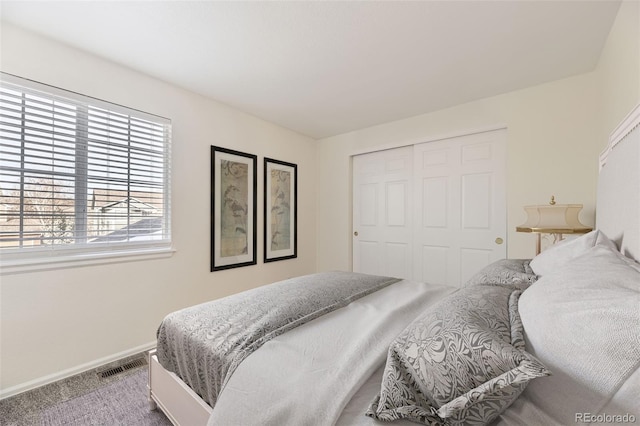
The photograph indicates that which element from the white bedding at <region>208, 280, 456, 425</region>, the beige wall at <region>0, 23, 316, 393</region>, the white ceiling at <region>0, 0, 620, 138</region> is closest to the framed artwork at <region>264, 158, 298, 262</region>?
the beige wall at <region>0, 23, 316, 393</region>

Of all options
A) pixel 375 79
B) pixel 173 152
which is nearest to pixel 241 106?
pixel 173 152

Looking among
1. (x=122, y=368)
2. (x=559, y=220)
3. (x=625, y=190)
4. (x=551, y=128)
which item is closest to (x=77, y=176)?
(x=122, y=368)

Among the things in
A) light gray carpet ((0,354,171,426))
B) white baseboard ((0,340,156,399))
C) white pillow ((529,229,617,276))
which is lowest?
light gray carpet ((0,354,171,426))

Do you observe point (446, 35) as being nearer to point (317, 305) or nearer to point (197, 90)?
point (317, 305)

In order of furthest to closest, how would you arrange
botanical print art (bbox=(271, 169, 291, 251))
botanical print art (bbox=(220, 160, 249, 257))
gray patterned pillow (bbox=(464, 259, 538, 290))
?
botanical print art (bbox=(271, 169, 291, 251)) → botanical print art (bbox=(220, 160, 249, 257)) → gray patterned pillow (bbox=(464, 259, 538, 290))

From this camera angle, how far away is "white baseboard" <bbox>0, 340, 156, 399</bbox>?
1.77 m

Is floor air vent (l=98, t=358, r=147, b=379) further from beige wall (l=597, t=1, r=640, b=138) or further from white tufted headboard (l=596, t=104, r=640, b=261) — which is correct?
beige wall (l=597, t=1, r=640, b=138)

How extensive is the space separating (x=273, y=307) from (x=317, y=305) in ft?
0.76

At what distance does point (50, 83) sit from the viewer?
1.93 m

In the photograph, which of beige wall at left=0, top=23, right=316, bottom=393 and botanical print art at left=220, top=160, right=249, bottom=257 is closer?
beige wall at left=0, top=23, right=316, bottom=393

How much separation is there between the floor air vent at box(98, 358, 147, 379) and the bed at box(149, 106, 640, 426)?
34.7 inches

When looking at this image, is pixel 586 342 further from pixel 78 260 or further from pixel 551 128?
pixel 78 260

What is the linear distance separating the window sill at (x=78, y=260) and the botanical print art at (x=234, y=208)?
0.60 m

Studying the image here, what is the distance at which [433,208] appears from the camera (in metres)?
3.19
